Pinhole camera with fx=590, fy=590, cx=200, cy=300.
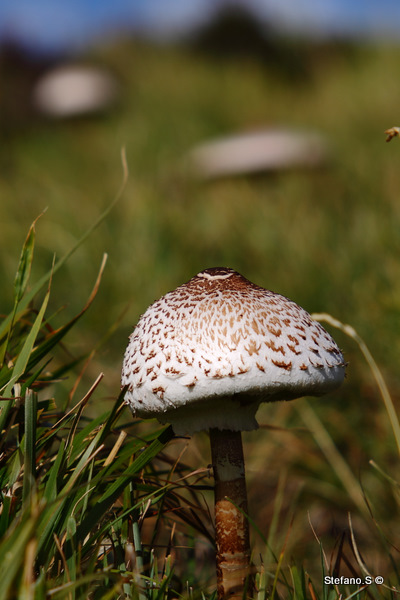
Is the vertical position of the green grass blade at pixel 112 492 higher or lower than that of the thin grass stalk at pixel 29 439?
lower

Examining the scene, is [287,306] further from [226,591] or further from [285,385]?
[226,591]

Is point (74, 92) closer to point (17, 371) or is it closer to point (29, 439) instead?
point (17, 371)

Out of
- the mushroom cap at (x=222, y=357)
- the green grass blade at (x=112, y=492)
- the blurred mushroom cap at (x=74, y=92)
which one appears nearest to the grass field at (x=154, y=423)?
the green grass blade at (x=112, y=492)

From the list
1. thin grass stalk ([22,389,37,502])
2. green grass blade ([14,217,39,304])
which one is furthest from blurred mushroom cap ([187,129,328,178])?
thin grass stalk ([22,389,37,502])

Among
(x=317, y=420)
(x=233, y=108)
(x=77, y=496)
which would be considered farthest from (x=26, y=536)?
(x=233, y=108)

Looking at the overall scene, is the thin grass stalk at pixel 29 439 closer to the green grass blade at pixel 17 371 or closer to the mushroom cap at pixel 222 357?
the green grass blade at pixel 17 371

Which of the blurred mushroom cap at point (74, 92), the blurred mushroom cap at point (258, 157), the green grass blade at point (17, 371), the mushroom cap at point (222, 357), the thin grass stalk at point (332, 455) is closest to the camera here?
the mushroom cap at point (222, 357)

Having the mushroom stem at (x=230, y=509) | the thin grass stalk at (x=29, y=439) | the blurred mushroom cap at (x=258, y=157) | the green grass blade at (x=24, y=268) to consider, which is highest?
the blurred mushroom cap at (x=258, y=157)
